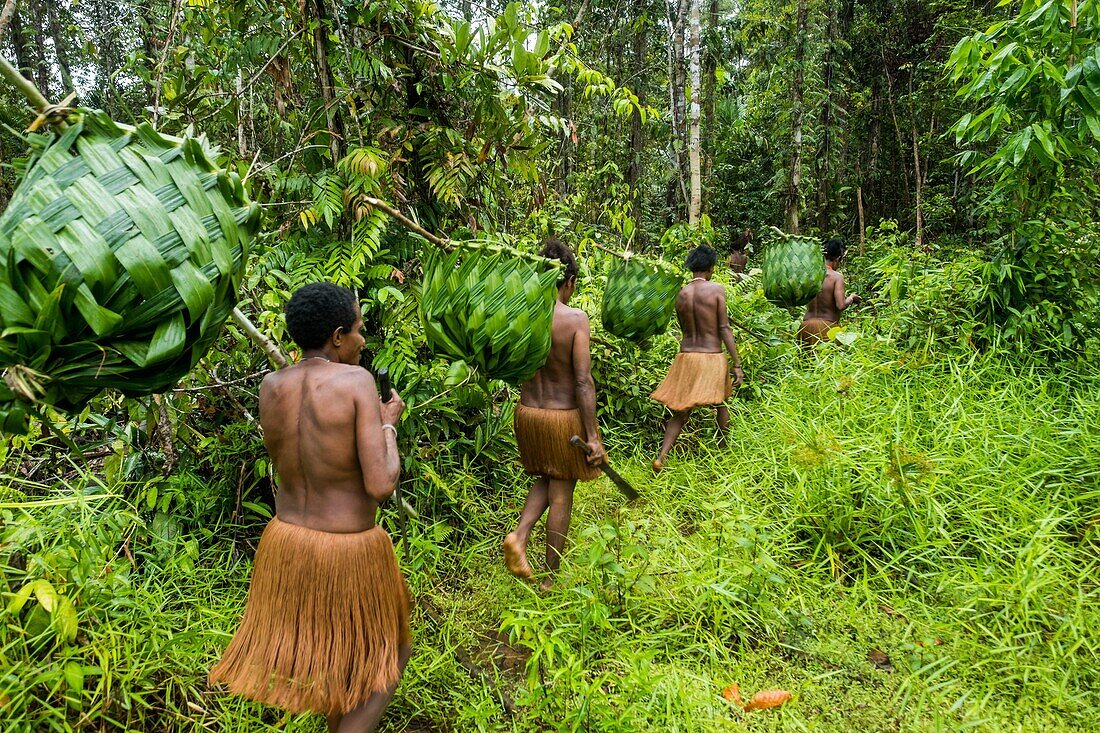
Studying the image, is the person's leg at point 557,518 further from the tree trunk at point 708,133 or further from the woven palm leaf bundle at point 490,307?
the tree trunk at point 708,133

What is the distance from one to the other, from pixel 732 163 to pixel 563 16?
6.24 m

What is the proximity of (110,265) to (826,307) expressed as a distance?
601cm

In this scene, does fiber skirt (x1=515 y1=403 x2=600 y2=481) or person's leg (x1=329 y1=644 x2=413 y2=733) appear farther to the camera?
fiber skirt (x1=515 y1=403 x2=600 y2=481)

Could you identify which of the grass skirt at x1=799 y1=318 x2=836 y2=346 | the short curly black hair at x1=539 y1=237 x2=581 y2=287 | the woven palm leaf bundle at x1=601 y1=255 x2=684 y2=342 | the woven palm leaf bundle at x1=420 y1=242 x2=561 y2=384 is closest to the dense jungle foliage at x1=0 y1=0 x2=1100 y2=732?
the short curly black hair at x1=539 y1=237 x2=581 y2=287

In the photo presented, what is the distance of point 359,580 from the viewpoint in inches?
73.8

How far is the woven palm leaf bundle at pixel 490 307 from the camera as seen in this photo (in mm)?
2238

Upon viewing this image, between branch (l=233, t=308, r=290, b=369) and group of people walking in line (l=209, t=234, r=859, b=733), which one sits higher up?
branch (l=233, t=308, r=290, b=369)

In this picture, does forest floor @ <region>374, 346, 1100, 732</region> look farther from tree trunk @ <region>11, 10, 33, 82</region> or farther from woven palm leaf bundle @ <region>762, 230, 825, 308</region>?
tree trunk @ <region>11, 10, 33, 82</region>

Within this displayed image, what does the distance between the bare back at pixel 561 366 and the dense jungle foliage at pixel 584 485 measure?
32 cm

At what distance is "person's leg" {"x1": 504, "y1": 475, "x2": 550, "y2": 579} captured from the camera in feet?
9.70

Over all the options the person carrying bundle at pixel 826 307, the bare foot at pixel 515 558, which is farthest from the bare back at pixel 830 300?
the bare foot at pixel 515 558

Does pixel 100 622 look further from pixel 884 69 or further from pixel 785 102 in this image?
pixel 884 69

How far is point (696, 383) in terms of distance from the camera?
4488mm

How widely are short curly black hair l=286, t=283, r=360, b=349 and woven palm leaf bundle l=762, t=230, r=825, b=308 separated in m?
4.08
